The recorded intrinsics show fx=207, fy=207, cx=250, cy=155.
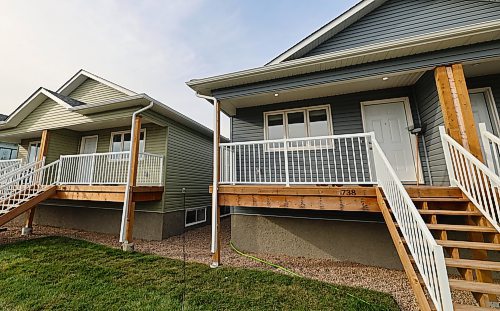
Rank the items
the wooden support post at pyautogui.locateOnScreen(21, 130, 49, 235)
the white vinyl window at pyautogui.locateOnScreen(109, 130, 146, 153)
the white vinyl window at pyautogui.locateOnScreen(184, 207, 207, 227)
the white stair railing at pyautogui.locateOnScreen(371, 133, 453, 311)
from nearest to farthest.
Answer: the white stair railing at pyautogui.locateOnScreen(371, 133, 453, 311)
the wooden support post at pyautogui.locateOnScreen(21, 130, 49, 235)
the white vinyl window at pyautogui.locateOnScreen(109, 130, 146, 153)
the white vinyl window at pyautogui.locateOnScreen(184, 207, 207, 227)

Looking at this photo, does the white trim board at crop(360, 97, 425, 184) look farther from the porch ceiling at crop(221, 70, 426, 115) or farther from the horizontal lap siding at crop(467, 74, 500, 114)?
the horizontal lap siding at crop(467, 74, 500, 114)

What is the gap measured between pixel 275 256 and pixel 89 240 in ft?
19.8

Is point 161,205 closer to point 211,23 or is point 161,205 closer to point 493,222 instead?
point 211,23

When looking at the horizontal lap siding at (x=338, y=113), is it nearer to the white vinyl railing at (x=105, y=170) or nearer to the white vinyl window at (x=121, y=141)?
the white vinyl railing at (x=105, y=170)

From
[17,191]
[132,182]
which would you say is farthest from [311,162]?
[17,191]

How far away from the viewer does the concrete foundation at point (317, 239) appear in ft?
15.6

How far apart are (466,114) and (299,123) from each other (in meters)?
3.57

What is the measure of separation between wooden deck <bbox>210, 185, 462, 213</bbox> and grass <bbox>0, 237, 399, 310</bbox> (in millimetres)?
1392

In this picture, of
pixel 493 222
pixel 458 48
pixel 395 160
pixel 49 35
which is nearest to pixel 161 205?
pixel 49 35

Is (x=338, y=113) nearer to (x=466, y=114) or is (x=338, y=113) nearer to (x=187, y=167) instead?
(x=466, y=114)

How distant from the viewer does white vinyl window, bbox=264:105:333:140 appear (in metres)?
6.11

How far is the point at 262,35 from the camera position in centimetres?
901

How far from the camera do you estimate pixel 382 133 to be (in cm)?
556

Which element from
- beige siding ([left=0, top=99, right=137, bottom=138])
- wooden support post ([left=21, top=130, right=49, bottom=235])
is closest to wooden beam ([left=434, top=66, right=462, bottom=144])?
beige siding ([left=0, top=99, right=137, bottom=138])
